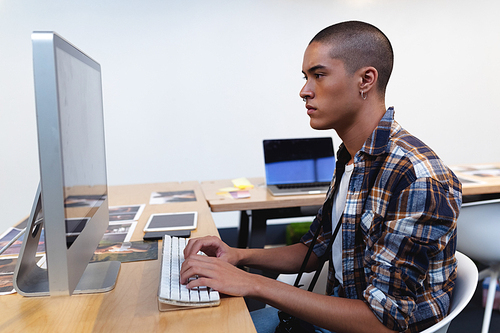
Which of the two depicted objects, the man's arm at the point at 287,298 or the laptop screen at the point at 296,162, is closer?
the man's arm at the point at 287,298

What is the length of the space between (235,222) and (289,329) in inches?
114

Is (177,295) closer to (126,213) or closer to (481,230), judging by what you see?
(126,213)

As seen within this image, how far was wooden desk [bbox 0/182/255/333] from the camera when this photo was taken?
743 millimetres

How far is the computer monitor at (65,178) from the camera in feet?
2.06

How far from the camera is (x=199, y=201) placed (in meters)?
1.86

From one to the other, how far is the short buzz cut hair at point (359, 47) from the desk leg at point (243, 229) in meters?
1.44

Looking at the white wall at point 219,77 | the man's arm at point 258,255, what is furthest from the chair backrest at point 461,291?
the white wall at point 219,77

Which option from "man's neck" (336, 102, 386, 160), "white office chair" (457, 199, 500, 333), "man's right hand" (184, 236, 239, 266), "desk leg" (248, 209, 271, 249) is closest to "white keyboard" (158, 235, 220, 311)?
"man's right hand" (184, 236, 239, 266)

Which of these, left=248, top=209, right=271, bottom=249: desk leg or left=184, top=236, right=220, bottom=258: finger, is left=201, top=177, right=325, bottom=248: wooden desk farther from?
left=184, top=236, right=220, bottom=258: finger

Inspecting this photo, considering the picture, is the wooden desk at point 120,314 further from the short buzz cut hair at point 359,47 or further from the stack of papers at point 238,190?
the stack of papers at point 238,190

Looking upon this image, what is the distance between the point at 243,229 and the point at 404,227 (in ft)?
5.48

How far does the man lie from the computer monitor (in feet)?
0.76

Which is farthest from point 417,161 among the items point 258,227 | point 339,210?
point 258,227

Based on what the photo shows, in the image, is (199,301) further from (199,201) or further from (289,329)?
(199,201)
